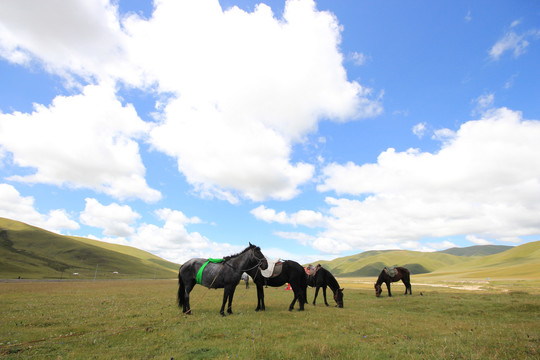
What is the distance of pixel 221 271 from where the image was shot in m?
15.1

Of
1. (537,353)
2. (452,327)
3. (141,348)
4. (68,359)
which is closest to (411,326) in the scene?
(452,327)

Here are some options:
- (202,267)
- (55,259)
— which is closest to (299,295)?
(202,267)

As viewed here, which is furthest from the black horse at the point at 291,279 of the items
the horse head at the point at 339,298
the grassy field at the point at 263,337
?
the horse head at the point at 339,298

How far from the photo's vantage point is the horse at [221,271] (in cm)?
1482

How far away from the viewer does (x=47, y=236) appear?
199125 millimetres

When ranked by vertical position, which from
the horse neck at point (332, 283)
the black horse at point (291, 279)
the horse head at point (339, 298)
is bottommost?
the horse head at point (339, 298)

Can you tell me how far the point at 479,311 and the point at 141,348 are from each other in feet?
63.7

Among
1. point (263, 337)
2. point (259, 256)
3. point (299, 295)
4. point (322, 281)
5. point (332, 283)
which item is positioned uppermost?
point (259, 256)

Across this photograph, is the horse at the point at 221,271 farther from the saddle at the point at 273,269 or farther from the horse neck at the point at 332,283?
the horse neck at the point at 332,283

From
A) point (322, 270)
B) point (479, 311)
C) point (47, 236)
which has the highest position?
point (47, 236)

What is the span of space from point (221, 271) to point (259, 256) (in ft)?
8.18

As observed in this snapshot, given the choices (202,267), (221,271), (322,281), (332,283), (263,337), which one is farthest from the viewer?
(322,281)

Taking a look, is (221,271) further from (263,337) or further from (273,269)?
(263,337)

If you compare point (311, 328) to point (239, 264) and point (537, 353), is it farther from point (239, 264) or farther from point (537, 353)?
point (537, 353)
